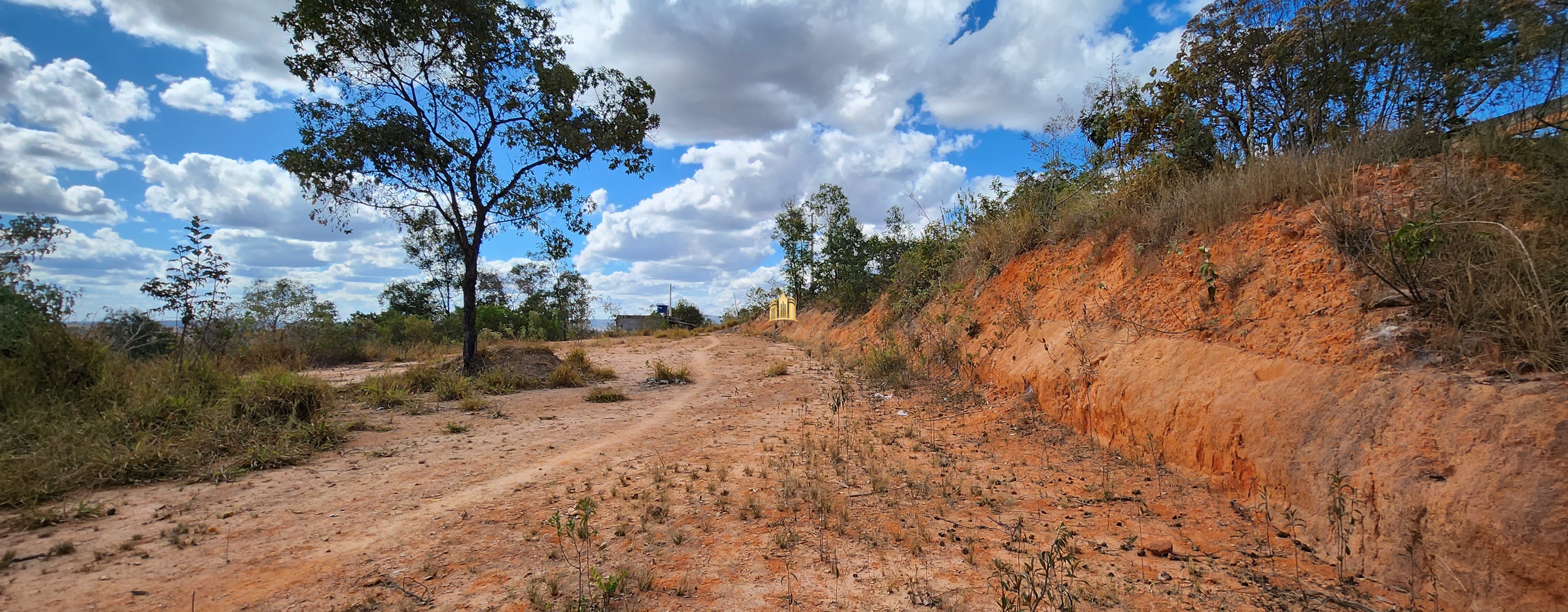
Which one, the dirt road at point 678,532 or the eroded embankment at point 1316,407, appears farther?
the dirt road at point 678,532

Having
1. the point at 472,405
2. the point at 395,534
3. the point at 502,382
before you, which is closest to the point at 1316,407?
the point at 395,534

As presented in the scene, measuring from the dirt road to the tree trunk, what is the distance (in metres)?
5.53

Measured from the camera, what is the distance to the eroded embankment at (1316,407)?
8.86ft

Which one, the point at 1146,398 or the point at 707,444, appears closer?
the point at 1146,398

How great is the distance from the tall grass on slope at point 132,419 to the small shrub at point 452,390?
2239mm

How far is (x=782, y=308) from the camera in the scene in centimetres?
3328

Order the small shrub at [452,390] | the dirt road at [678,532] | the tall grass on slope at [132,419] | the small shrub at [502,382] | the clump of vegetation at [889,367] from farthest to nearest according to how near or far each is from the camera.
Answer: the small shrub at [502,382] → the clump of vegetation at [889,367] → the small shrub at [452,390] → the tall grass on slope at [132,419] → the dirt road at [678,532]

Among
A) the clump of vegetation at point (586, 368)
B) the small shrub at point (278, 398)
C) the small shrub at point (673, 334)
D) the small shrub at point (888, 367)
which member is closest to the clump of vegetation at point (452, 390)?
the small shrub at point (278, 398)

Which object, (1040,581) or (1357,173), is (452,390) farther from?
(1357,173)

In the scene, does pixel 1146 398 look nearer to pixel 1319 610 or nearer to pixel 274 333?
pixel 1319 610

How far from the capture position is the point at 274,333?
1506cm

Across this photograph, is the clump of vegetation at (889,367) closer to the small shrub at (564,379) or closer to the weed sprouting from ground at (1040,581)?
the small shrub at (564,379)

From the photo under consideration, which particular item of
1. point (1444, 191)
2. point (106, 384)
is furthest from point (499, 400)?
point (1444, 191)

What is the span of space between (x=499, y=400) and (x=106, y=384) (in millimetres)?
4471
